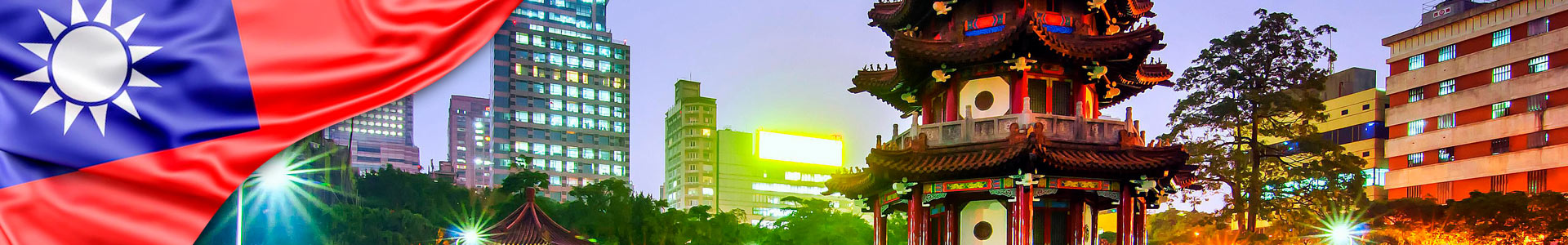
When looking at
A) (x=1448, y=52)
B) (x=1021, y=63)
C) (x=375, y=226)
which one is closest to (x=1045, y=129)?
(x=1021, y=63)

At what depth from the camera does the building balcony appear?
23.9 meters

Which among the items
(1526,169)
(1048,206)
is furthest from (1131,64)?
(1526,169)

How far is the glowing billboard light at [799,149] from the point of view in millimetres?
108812

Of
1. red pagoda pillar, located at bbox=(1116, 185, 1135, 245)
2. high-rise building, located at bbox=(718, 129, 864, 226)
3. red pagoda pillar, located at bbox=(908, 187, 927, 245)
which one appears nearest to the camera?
red pagoda pillar, located at bbox=(1116, 185, 1135, 245)

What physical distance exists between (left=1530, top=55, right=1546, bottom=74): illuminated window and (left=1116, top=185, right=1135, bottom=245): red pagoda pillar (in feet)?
163

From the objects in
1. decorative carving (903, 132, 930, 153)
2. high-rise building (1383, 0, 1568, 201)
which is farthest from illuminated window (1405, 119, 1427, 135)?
decorative carving (903, 132, 930, 153)

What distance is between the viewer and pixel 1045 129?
23.7 m

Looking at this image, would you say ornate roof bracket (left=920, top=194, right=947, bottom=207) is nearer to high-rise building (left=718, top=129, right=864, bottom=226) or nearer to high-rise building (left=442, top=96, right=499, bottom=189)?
high-rise building (left=718, top=129, right=864, bottom=226)

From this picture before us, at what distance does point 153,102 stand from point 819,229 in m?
64.1

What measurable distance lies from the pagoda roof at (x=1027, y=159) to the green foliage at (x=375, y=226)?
2565cm

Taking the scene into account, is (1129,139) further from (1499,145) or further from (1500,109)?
(1499,145)

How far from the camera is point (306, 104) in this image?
3.05 meters

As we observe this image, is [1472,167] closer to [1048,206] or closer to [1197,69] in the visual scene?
[1197,69]

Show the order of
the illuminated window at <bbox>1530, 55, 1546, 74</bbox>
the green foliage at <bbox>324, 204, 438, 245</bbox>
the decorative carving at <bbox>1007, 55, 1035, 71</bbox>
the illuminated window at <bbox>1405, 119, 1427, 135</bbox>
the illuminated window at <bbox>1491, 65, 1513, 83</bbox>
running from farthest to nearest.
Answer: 1. the illuminated window at <bbox>1405, 119, 1427, 135</bbox>
2. the illuminated window at <bbox>1491, 65, 1513, 83</bbox>
3. the illuminated window at <bbox>1530, 55, 1546, 74</bbox>
4. the green foliage at <bbox>324, 204, 438, 245</bbox>
5. the decorative carving at <bbox>1007, 55, 1035, 71</bbox>
